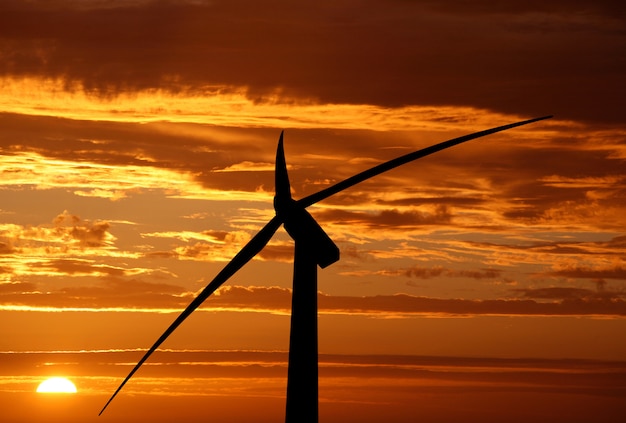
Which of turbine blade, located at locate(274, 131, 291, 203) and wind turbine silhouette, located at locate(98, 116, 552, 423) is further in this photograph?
turbine blade, located at locate(274, 131, 291, 203)

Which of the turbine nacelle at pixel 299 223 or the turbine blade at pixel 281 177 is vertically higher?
the turbine blade at pixel 281 177

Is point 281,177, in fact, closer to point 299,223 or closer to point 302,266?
point 299,223

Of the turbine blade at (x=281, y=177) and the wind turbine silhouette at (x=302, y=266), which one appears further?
the turbine blade at (x=281, y=177)

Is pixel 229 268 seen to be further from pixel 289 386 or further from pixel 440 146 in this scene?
pixel 440 146

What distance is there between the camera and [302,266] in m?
39.0

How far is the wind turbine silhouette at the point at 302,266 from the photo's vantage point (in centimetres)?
3759

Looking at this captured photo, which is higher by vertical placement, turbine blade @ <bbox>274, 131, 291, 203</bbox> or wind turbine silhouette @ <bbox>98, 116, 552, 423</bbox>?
turbine blade @ <bbox>274, 131, 291, 203</bbox>

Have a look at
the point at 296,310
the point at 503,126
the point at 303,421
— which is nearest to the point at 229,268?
the point at 296,310

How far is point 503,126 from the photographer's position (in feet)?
129

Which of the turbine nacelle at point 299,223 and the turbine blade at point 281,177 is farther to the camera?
the turbine blade at point 281,177

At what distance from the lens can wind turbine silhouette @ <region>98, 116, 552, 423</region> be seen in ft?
123

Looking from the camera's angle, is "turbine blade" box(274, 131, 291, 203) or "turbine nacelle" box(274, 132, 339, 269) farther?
"turbine blade" box(274, 131, 291, 203)

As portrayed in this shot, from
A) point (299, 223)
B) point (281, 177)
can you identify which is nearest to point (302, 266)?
point (299, 223)

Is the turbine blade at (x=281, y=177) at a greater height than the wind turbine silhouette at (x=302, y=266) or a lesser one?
greater
